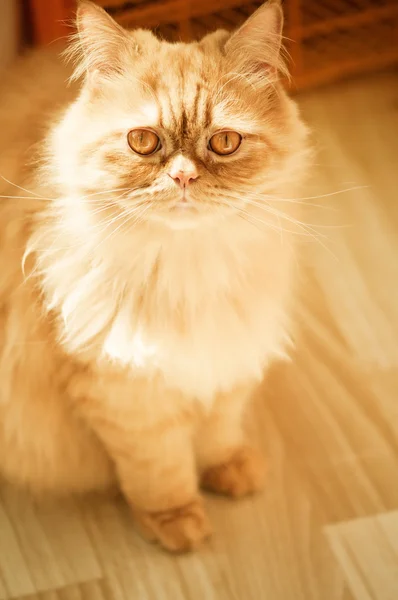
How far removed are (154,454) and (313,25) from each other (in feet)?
5.20

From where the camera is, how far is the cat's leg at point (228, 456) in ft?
4.15

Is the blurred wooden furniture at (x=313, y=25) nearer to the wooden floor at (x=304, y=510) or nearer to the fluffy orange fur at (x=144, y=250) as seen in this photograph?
the wooden floor at (x=304, y=510)

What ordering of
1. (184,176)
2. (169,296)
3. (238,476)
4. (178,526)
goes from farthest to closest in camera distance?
1. (238,476)
2. (178,526)
3. (169,296)
4. (184,176)

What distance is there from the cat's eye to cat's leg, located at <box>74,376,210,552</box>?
0.38 m

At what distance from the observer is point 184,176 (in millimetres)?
926

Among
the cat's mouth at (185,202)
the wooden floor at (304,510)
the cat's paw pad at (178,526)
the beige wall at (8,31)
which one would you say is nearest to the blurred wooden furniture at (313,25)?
the beige wall at (8,31)

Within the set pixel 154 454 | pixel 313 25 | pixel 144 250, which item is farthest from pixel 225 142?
pixel 313 25

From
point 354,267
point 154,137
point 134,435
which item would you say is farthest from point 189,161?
point 354,267

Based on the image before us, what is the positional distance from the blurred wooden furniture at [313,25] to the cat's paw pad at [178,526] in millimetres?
1325

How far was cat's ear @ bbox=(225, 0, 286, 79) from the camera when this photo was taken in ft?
3.19

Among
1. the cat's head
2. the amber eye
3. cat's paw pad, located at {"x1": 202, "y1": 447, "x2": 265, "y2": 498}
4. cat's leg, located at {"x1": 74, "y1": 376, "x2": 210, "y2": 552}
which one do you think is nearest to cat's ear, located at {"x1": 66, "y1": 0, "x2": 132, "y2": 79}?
the cat's head

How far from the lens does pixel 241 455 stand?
1325 millimetres

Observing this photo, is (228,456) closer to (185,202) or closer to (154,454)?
(154,454)

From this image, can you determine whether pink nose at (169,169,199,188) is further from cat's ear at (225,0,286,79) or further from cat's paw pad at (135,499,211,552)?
cat's paw pad at (135,499,211,552)
